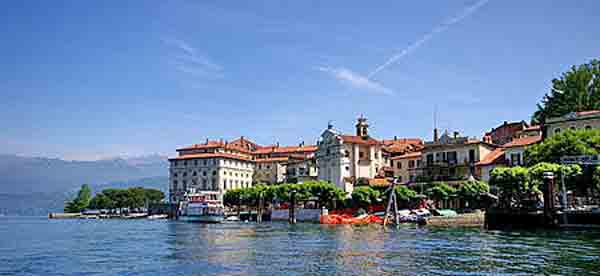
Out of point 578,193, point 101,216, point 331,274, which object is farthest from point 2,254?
point 101,216

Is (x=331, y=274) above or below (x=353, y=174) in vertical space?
below

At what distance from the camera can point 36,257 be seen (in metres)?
42.2

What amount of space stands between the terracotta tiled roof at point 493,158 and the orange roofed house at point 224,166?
203 feet

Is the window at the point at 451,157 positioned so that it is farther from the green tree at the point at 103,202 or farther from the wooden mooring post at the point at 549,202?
the green tree at the point at 103,202

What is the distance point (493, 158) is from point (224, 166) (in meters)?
78.5

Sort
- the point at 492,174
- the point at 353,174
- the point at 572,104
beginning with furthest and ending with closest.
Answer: the point at 353,174, the point at 572,104, the point at 492,174

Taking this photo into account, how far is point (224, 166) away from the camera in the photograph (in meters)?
154

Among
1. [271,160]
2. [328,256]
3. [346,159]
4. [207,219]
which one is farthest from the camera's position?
[271,160]

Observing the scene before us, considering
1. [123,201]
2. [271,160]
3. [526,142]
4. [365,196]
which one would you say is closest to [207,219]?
[365,196]

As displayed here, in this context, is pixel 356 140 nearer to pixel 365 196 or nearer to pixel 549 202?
pixel 365 196

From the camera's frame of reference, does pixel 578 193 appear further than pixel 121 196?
No

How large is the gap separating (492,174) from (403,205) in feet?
98.0

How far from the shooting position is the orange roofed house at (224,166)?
506ft

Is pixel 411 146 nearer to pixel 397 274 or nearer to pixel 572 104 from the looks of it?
pixel 572 104
